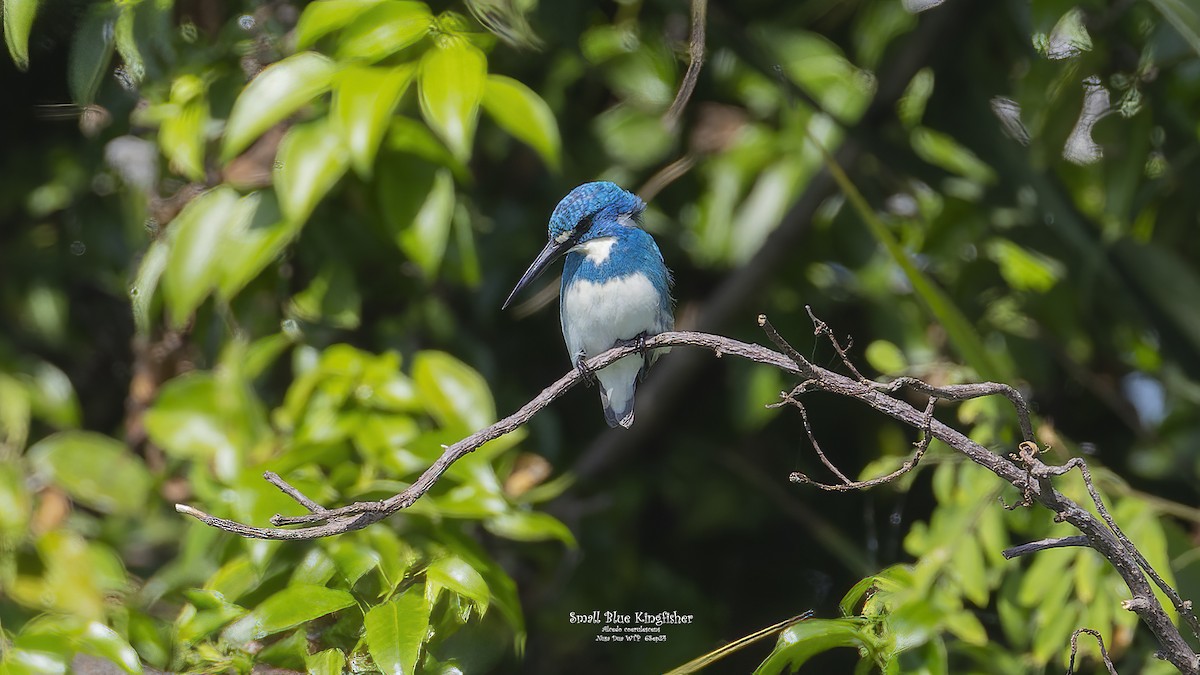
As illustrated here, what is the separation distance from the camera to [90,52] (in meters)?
1.57

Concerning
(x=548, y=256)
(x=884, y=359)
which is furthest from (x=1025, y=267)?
(x=548, y=256)

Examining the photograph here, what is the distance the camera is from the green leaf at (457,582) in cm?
153

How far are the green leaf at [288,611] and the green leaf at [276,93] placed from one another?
27.8 inches

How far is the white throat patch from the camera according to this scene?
4.99 feet

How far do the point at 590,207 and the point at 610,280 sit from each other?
15 centimetres

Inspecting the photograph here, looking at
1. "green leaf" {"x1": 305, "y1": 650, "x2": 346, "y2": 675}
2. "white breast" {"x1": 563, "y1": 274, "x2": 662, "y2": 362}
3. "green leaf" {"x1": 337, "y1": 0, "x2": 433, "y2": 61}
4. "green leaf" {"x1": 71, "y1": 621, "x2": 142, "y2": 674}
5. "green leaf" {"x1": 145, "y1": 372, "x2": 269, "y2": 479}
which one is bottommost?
"green leaf" {"x1": 145, "y1": 372, "x2": 269, "y2": 479}

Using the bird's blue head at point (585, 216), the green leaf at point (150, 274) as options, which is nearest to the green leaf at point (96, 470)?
the green leaf at point (150, 274)

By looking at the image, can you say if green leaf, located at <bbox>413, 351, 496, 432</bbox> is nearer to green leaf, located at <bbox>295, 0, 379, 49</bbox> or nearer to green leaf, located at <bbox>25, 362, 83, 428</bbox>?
green leaf, located at <bbox>295, 0, 379, 49</bbox>

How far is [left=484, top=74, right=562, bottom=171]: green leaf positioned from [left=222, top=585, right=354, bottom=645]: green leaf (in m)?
0.75

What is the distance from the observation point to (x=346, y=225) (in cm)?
206

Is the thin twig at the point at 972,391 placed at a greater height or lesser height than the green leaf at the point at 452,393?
greater

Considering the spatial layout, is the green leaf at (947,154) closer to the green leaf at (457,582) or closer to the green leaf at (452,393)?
the green leaf at (452,393)

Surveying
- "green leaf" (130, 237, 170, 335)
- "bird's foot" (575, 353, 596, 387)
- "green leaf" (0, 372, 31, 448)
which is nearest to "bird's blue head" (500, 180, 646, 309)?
"bird's foot" (575, 353, 596, 387)

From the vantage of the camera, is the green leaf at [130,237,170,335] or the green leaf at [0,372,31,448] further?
the green leaf at [0,372,31,448]
